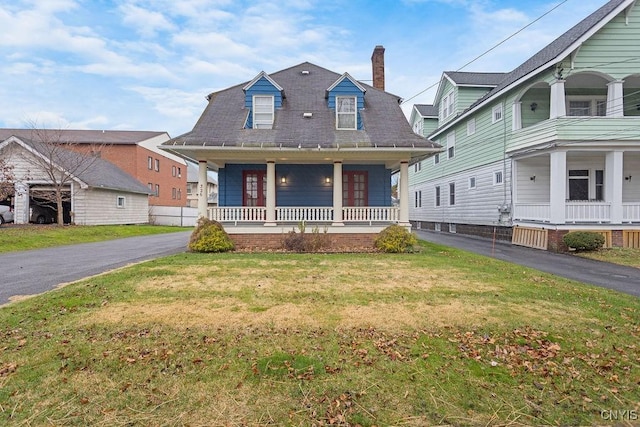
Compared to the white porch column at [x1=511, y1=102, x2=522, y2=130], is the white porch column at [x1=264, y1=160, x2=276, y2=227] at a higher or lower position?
lower

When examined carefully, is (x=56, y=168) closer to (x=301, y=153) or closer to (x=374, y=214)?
(x=301, y=153)

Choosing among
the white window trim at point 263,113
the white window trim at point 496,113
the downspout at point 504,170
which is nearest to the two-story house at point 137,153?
the white window trim at point 263,113

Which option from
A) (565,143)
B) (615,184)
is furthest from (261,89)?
(615,184)

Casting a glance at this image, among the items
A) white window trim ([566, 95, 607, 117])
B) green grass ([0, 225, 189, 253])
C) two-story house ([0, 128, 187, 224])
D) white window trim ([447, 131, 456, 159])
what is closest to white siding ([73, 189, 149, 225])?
two-story house ([0, 128, 187, 224])

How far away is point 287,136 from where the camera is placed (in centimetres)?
1309

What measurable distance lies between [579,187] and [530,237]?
12.4 ft

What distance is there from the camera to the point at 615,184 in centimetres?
1293

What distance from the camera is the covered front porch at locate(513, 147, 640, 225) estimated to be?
1296 cm

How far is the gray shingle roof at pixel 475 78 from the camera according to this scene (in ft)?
68.4

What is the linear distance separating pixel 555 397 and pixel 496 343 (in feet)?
3.33

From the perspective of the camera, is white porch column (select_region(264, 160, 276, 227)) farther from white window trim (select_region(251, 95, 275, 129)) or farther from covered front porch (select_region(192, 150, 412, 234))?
white window trim (select_region(251, 95, 275, 129))

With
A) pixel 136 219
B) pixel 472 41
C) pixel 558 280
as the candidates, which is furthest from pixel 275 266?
pixel 136 219

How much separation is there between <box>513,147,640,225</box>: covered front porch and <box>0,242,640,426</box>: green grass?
7985mm

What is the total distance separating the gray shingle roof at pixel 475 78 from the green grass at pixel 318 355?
18.0m
